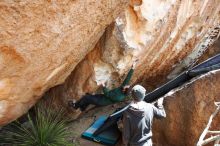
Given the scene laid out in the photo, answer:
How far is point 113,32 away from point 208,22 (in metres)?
3.43

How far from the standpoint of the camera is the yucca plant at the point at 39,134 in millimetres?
6895

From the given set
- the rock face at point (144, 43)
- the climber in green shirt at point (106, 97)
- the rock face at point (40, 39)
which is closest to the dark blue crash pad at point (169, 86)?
the climber in green shirt at point (106, 97)

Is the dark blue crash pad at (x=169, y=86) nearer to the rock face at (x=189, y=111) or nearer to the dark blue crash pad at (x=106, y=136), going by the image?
the dark blue crash pad at (x=106, y=136)

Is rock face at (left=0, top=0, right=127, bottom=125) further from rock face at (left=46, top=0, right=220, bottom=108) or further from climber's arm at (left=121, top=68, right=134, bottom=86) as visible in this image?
climber's arm at (left=121, top=68, right=134, bottom=86)

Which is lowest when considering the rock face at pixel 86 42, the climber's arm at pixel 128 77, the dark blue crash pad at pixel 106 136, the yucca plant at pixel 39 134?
the dark blue crash pad at pixel 106 136

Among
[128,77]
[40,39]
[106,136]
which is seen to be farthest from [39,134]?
[40,39]

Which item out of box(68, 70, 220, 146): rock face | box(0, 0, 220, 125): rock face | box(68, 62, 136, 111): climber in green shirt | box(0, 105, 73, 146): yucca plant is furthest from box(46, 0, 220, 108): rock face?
box(68, 70, 220, 146): rock face

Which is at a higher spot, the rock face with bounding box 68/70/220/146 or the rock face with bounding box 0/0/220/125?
the rock face with bounding box 0/0/220/125

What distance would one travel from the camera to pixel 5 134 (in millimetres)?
7305

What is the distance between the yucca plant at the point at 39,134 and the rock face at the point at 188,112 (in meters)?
1.87

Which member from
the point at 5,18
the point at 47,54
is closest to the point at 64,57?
the point at 47,54

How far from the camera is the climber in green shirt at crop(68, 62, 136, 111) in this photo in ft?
23.1

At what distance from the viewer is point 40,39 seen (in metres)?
4.89

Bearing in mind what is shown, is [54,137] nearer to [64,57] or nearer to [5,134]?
[5,134]
